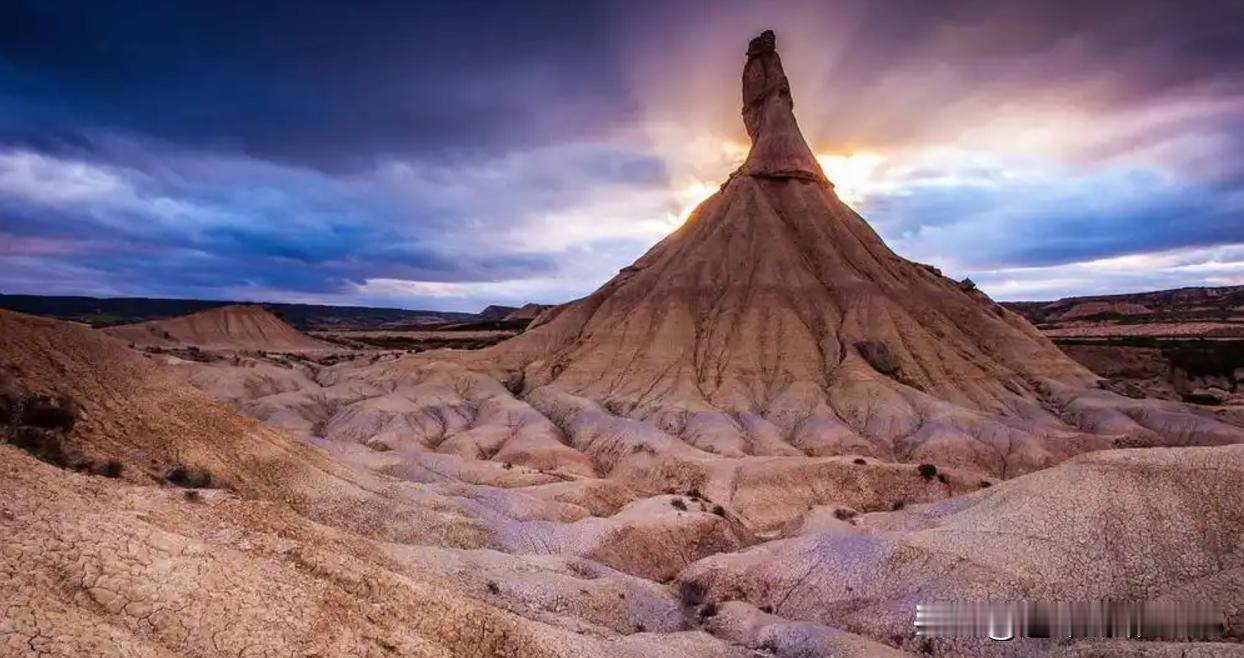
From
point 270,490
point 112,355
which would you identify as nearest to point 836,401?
point 270,490

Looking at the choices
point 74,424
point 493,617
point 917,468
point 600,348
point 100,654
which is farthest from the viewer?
point 600,348

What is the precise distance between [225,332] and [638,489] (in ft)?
354

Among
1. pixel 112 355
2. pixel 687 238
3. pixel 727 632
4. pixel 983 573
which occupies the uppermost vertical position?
pixel 687 238

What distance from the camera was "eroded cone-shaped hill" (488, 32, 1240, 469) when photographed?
5884 cm

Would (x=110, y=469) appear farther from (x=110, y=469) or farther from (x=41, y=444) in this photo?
(x=41, y=444)

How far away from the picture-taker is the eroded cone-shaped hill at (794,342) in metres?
58.8

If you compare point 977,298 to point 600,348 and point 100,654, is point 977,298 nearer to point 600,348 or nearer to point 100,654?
point 600,348

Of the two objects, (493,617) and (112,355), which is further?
(112,355)

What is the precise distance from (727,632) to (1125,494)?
15.1 m

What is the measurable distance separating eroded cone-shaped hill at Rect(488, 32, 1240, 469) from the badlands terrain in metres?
0.37

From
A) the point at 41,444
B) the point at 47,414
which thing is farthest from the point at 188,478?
the point at 47,414

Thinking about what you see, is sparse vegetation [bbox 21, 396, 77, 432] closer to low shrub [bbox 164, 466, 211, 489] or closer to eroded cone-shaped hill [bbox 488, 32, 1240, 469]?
low shrub [bbox 164, 466, 211, 489]

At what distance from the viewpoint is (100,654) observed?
1095 cm

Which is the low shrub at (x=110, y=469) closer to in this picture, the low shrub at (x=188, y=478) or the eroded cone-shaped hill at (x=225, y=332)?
the low shrub at (x=188, y=478)
